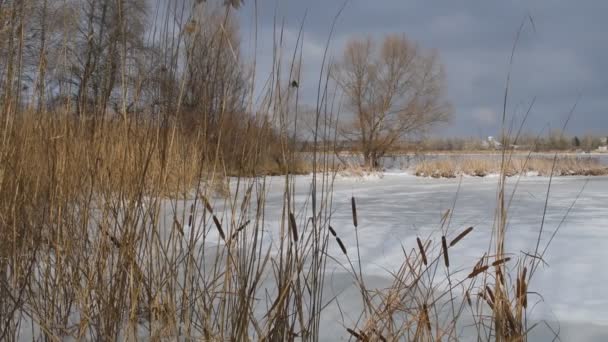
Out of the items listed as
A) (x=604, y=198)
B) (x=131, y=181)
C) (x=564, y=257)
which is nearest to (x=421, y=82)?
(x=604, y=198)


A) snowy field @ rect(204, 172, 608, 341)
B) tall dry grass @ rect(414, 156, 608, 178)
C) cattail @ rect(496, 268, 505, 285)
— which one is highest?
tall dry grass @ rect(414, 156, 608, 178)

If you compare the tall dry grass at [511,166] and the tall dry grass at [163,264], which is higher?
the tall dry grass at [511,166]

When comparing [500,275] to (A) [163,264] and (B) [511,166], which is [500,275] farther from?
(B) [511,166]

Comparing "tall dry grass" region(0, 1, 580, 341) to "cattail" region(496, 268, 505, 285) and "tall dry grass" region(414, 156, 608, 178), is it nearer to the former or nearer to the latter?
"cattail" region(496, 268, 505, 285)

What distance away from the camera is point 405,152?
14.8 meters

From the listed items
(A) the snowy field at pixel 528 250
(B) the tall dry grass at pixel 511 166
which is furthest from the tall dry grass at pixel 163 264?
(B) the tall dry grass at pixel 511 166

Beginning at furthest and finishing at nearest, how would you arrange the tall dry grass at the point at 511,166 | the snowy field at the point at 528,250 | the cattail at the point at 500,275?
1. the tall dry grass at the point at 511,166
2. the snowy field at the point at 528,250
3. the cattail at the point at 500,275

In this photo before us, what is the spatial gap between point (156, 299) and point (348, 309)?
59 centimetres

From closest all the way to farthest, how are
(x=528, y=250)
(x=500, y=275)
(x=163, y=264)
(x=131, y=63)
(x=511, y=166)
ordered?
(x=500, y=275)
(x=163, y=264)
(x=131, y=63)
(x=528, y=250)
(x=511, y=166)

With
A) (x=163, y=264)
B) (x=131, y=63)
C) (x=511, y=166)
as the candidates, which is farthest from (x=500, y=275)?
(x=511, y=166)

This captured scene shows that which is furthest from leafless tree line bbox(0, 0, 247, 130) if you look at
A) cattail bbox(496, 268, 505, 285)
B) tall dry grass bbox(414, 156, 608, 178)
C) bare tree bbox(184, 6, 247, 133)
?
tall dry grass bbox(414, 156, 608, 178)

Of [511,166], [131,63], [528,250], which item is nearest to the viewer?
[131,63]

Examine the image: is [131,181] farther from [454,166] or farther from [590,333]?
Result: [454,166]

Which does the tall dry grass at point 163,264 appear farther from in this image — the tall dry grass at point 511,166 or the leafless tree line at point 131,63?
the tall dry grass at point 511,166
